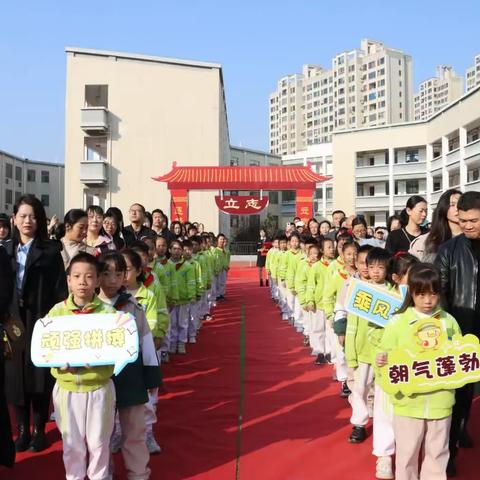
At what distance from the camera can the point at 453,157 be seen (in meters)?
32.0

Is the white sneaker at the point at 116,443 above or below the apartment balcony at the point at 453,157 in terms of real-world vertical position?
below

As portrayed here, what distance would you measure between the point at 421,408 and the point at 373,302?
29.9 inches

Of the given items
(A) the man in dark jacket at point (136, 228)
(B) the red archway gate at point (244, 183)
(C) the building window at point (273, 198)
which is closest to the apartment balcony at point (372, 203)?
(C) the building window at point (273, 198)

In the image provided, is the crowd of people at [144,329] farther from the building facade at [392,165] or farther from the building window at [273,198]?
the building window at [273,198]

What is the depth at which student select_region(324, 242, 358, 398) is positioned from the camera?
13.0 ft

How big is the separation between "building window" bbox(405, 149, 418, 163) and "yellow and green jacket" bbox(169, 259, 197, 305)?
113 feet

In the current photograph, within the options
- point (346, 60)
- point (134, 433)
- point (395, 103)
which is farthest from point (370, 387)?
point (346, 60)

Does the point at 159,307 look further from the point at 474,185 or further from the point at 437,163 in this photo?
the point at 437,163

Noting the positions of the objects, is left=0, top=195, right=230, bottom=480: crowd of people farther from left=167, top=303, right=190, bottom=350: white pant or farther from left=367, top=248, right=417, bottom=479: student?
left=167, top=303, right=190, bottom=350: white pant

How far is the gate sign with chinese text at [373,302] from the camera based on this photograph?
3.18 m

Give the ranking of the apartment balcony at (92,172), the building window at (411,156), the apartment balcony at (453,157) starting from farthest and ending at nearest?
the building window at (411,156)
the apartment balcony at (453,157)
the apartment balcony at (92,172)

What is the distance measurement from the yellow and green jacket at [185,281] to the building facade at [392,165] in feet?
95.4

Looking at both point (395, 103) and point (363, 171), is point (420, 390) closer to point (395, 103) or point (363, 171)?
point (363, 171)

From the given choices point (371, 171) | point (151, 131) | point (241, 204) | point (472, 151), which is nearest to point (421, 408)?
point (241, 204)
